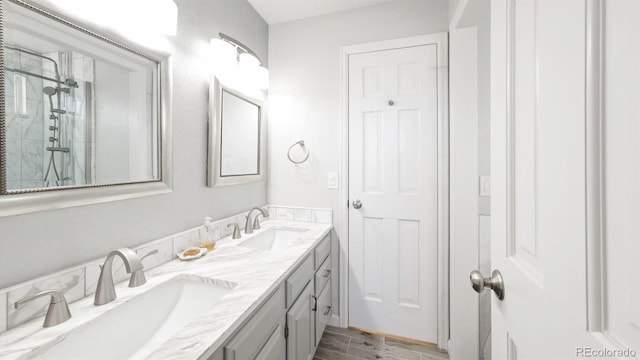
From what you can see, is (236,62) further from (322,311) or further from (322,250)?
(322,311)

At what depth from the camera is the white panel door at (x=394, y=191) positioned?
1.81 meters

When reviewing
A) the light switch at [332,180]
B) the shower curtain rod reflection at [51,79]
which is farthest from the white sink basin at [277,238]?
the shower curtain rod reflection at [51,79]

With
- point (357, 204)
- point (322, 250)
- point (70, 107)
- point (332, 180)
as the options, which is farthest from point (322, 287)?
point (70, 107)

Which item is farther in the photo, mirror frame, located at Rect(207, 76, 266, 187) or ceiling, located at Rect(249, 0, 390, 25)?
ceiling, located at Rect(249, 0, 390, 25)

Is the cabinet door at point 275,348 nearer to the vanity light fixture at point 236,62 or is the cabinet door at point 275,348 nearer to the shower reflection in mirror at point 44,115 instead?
the shower reflection in mirror at point 44,115

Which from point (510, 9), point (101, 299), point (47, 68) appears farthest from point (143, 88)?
point (510, 9)

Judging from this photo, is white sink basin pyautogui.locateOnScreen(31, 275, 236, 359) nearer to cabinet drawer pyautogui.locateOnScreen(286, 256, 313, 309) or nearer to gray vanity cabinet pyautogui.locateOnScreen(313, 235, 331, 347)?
cabinet drawer pyautogui.locateOnScreen(286, 256, 313, 309)

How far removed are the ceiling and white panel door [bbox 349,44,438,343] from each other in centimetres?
37

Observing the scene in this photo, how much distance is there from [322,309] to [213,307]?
1061 mm

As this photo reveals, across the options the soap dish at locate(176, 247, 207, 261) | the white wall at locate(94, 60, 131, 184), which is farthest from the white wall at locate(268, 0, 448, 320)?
the white wall at locate(94, 60, 131, 184)

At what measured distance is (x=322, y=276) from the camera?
68.0 inches

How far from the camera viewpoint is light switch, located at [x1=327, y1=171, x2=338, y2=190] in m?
2.01

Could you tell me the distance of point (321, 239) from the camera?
1.70 m

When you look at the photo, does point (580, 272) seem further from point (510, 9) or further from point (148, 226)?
point (148, 226)
